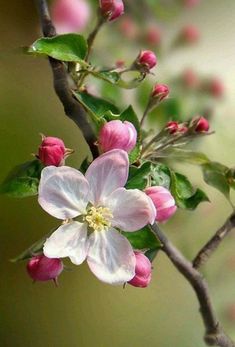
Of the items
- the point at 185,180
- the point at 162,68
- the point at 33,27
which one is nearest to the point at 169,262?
the point at 185,180

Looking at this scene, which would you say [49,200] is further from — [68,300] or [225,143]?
[225,143]

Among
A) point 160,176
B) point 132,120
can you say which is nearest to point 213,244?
point 160,176

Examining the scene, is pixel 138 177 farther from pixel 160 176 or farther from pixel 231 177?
pixel 231 177

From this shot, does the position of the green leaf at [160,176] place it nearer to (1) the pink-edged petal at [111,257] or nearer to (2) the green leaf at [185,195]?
(2) the green leaf at [185,195]

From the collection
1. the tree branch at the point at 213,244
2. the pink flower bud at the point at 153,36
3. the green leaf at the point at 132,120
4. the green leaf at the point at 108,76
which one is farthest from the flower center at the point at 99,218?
the pink flower bud at the point at 153,36

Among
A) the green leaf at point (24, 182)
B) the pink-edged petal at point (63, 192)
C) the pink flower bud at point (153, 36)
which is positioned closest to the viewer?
the pink-edged petal at point (63, 192)

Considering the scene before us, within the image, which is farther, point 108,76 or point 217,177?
point 217,177
